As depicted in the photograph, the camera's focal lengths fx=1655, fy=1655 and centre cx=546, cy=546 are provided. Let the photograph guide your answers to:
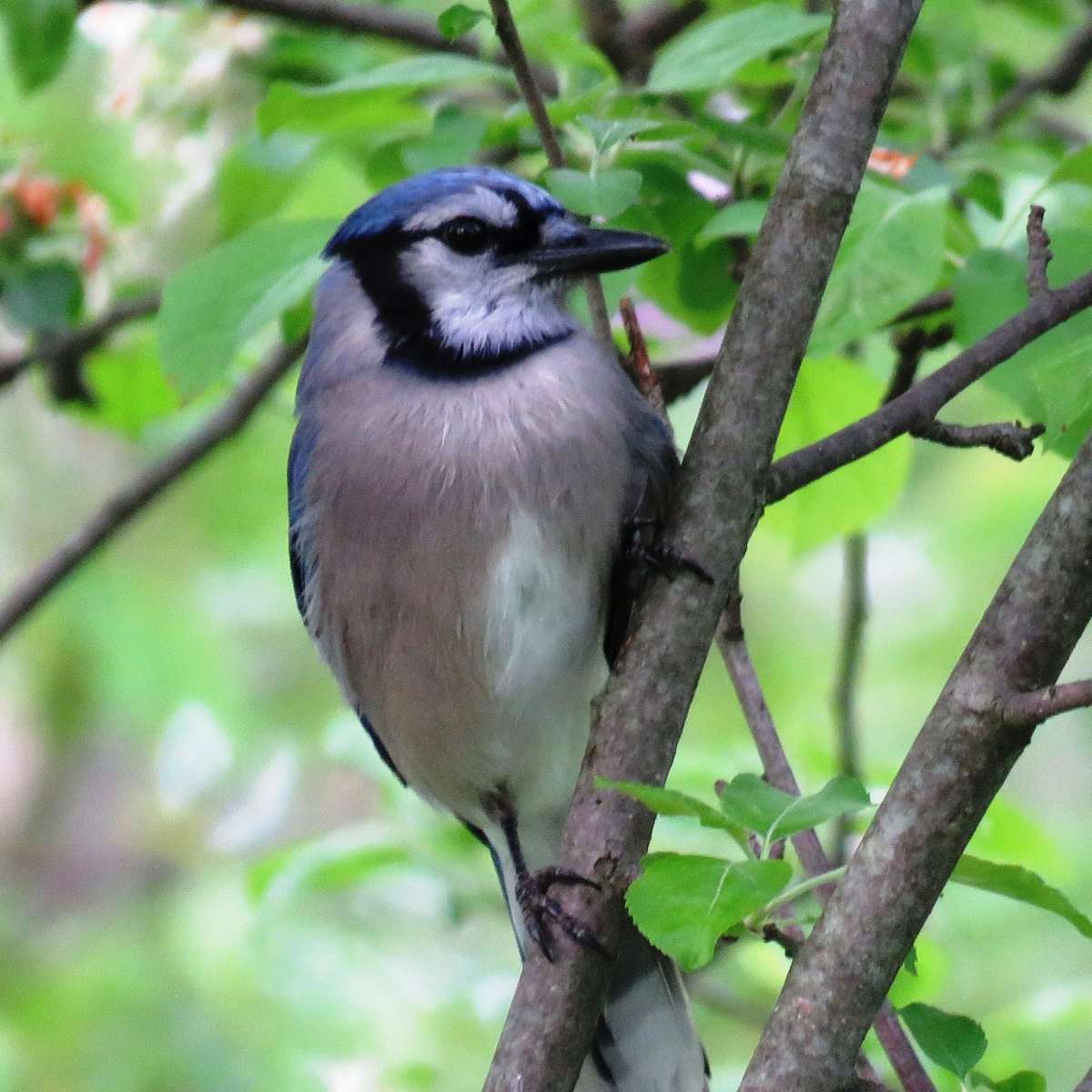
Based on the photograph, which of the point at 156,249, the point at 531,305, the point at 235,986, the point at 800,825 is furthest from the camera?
the point at 235,986

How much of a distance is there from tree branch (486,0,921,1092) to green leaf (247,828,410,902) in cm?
121

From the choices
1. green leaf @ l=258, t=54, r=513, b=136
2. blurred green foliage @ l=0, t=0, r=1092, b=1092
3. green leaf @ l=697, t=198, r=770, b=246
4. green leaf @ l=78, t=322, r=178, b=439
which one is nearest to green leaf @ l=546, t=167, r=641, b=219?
blurred green foliage @ l=0, t=0, r=1092, b=1092

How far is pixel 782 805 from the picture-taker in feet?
5.18

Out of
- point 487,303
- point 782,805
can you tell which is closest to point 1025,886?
point 782,805

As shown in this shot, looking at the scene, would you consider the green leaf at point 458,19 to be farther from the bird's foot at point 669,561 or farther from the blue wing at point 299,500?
the blue wing at point 299,500

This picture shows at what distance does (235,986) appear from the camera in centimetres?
491

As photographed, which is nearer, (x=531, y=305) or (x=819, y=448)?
(x=819, y=448)

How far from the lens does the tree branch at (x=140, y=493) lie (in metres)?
3.43

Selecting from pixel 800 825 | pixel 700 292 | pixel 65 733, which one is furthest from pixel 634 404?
pixel 65 733

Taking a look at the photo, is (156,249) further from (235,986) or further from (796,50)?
(235,986)

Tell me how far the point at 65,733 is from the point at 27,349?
9.06 feet

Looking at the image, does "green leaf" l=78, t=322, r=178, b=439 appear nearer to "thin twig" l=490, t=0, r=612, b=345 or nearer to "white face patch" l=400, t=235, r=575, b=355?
"white face patch" l=400, t=235, r=575, b=355

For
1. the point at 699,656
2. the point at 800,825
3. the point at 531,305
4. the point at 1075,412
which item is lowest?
the point at 800,825

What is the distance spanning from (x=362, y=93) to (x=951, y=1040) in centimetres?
147
